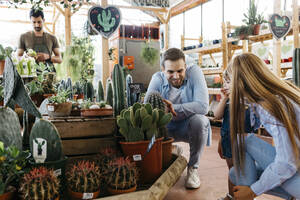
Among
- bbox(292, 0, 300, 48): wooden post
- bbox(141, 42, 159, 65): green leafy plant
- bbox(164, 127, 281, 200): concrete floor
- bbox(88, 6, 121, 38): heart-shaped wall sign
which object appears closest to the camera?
bbox(164, 127, 281, 200): concrete floor

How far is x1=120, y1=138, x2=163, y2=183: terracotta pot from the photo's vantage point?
55.5 inches

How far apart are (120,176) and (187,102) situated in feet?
3.97

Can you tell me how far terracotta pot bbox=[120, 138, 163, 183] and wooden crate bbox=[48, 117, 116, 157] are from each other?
0.78 feet

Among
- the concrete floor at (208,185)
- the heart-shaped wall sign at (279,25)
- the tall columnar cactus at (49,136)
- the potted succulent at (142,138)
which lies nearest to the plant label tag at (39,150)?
the tall columnar cactus at (49,136)

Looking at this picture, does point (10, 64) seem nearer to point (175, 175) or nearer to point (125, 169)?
point (125, 169)

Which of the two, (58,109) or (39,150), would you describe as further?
(58,109)

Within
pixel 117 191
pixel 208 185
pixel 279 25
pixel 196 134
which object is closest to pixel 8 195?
pixel 117 191

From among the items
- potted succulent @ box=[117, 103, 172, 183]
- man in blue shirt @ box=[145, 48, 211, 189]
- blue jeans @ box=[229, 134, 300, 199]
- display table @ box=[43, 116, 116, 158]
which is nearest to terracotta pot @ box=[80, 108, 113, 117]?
display table @ box=[43, 116, 116, 158]

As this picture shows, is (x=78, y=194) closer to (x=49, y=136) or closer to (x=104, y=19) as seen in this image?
(x=49, y=136)

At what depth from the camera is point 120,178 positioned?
1241 mm

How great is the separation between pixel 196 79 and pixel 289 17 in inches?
99.0

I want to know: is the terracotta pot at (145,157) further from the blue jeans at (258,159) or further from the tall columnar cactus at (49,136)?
the blue jeans at (258,159)

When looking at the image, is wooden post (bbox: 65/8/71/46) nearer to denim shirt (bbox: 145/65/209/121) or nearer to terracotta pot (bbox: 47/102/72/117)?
denim shirt (bbox: 145/65/209/121)

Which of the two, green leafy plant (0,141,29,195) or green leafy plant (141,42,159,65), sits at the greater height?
green leafy plant (141,42,159,65)
